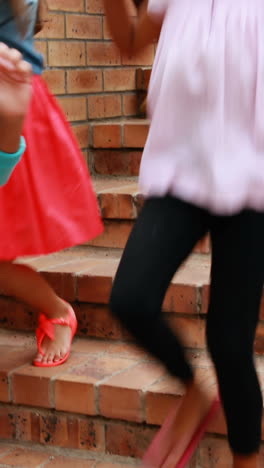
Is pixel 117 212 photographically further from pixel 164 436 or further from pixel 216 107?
pixel 216 107

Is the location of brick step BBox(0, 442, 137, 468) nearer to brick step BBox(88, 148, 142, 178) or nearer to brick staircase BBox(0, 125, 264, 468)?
brick staircase BBox(0, 125, 264, 468)

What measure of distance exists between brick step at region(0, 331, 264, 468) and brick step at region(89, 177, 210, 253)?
22.1 inches

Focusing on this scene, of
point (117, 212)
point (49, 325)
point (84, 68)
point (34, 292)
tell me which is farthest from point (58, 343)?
point (84, 68)

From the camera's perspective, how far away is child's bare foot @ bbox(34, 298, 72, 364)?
272cm

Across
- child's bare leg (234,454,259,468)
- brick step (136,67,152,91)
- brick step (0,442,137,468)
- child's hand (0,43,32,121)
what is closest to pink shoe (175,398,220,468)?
child's bare leg (234,454,259,468)

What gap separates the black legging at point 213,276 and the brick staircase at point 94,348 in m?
0.30

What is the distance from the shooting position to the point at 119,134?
3.61m

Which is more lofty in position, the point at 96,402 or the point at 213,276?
the point at 213,276

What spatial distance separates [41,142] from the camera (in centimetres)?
267

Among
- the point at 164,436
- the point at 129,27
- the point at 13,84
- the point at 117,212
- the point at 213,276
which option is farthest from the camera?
the point at 117,212

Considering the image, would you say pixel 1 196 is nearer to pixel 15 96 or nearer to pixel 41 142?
pixel 41 142

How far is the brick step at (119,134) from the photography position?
355 cm

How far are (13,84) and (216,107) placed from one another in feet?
1.90

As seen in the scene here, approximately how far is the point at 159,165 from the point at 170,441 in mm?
670
